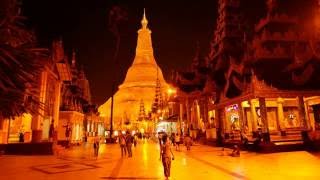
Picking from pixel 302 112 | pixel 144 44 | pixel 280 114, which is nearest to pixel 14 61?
pixel 302 112

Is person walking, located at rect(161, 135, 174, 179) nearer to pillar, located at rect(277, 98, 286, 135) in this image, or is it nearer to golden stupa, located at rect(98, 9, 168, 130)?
pillar, located at rect(277, 98, 286, 135)

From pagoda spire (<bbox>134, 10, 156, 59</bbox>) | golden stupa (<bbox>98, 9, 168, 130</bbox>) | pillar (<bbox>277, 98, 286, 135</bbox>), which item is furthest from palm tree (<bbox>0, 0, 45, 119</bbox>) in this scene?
pagoda spire (<bbox>134, 10, 156, 59</bbox>)

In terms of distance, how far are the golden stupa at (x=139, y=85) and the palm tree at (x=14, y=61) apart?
70.9 m

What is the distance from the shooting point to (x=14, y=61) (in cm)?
485

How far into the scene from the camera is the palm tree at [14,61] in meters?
4.70

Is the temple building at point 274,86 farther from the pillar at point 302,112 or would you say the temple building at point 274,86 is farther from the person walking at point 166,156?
the person walking at point 166,156

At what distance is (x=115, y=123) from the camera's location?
252 ft

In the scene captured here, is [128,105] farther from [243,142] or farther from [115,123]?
[243,142]

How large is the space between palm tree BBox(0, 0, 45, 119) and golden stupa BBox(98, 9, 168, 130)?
70.9 meters

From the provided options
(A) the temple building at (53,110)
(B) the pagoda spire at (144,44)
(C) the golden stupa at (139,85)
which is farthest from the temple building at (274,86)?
(B) the pagoda spire at (144,44)

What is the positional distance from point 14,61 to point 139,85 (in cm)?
7478

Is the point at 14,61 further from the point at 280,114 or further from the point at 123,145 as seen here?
the point at 280,114

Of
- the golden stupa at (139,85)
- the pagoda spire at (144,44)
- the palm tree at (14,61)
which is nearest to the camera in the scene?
the palm tree at (14,61)

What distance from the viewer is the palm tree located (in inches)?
185
